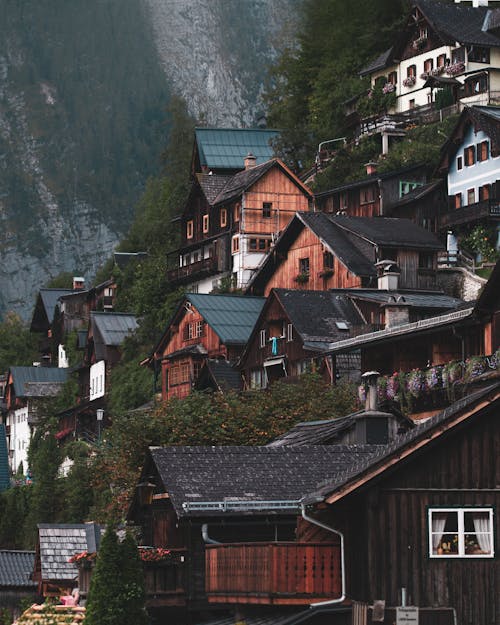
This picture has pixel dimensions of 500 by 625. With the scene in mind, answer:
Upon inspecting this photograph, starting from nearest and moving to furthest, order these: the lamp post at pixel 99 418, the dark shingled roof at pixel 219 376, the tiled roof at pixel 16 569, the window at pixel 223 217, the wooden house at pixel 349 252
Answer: the tiled roof at pixel 16 569 < the dark shingled roof at pixel 219 376 < the wooden house at pixel 349 252 < the lamp post at pixel 99 418 < the window at pixel 223 217

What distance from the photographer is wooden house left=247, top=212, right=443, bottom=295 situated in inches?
3140

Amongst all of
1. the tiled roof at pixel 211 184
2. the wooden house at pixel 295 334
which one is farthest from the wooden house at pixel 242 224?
the wooden house at pixel 295 334

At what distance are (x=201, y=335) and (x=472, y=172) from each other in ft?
61.7

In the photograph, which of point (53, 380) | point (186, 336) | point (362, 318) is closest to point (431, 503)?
point (362, 318)

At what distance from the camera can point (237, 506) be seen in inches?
1420

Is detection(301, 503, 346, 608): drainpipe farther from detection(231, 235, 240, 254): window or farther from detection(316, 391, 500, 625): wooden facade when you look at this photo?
detection(231, 235, 240, 254): window

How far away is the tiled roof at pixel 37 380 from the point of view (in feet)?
366

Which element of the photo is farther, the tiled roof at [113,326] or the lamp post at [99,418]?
the tiled roof at [113,326]

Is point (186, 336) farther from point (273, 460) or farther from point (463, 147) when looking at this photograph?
point (273, 460)

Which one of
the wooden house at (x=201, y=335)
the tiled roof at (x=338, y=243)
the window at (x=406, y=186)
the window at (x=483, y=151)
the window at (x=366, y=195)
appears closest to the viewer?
the wooden house at (x=201, y=335)

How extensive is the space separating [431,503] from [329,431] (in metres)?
11.1

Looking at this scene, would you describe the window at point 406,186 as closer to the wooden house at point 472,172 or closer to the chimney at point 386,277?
the wooden house at point 472,172

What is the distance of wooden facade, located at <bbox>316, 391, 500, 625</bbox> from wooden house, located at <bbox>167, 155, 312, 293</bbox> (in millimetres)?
61865

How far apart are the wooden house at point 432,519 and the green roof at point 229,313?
145 ft
